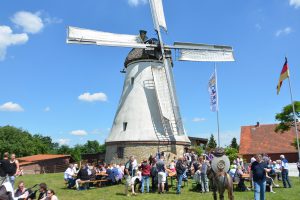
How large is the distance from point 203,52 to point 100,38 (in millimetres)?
8994

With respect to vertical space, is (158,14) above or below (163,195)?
above

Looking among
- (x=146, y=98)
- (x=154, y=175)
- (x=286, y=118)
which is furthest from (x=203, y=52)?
(x=286, y=118)

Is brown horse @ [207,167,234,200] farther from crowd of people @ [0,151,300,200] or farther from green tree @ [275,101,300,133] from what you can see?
green tree @ [275,101,300,133]

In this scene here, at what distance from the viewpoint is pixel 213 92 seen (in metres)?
20.5

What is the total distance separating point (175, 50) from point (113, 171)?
13718 mm

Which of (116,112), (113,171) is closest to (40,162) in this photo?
(116,112)

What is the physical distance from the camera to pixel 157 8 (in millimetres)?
29438

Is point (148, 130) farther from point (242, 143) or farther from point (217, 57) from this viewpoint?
point (242, 143)

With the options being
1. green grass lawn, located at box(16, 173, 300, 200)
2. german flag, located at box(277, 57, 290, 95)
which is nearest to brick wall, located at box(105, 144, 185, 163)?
green grass lawn, located at box(16, 173, 300, 200)

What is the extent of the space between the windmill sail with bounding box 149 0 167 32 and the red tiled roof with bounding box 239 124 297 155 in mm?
27879

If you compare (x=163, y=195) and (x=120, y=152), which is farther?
(x=120, y=152)

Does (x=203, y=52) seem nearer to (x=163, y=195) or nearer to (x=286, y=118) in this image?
(x=163, y=195)

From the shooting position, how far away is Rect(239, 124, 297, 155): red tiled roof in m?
49.7

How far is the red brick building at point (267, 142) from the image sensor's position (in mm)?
49000
